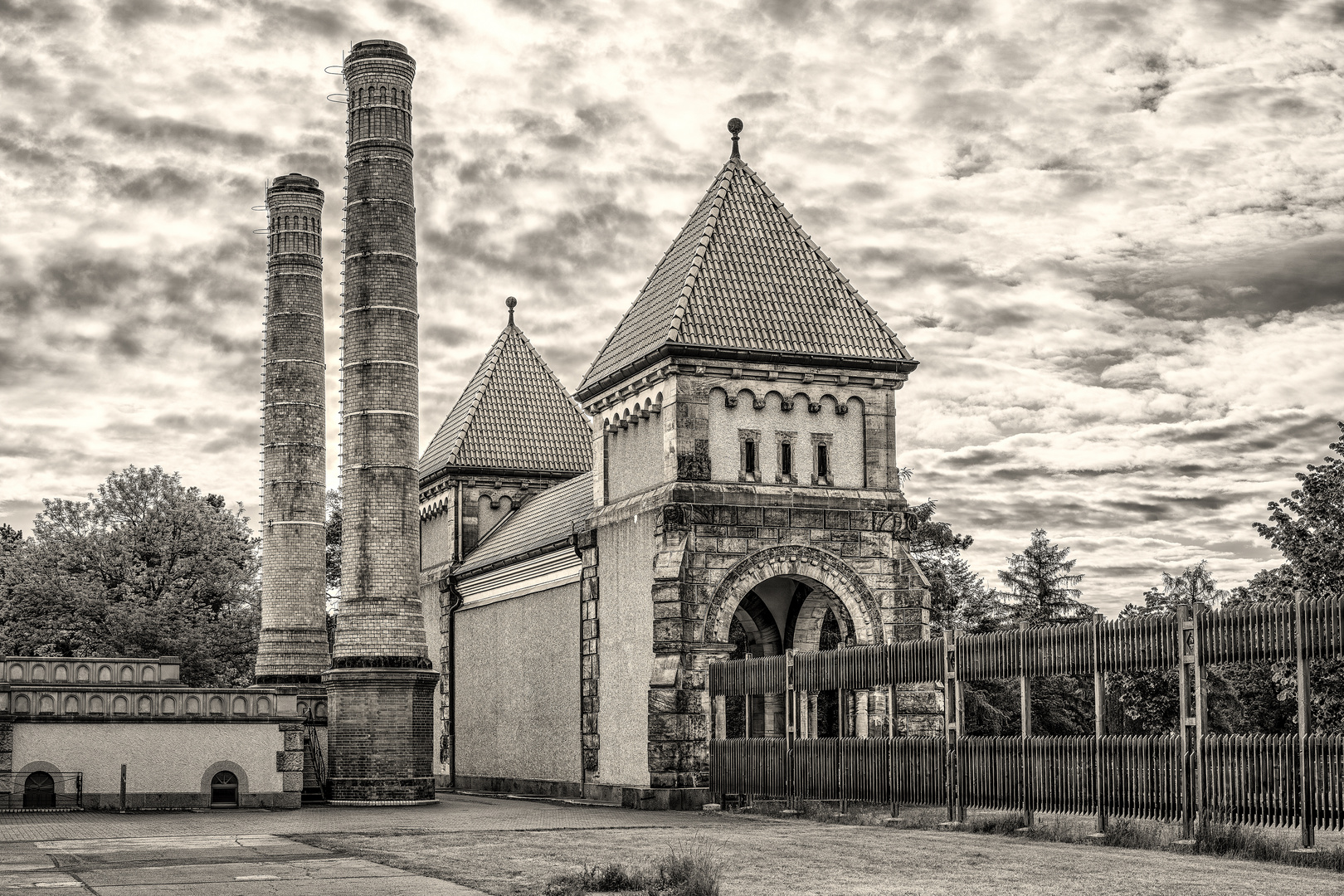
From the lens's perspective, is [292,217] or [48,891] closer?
[48,891]

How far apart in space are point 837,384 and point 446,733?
53.5 ft

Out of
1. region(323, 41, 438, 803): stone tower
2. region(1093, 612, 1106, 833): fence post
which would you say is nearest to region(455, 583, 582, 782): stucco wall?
region(323, 41, 438, 803): stone tower

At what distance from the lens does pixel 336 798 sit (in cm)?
3117

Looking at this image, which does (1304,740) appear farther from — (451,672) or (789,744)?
(451,672)

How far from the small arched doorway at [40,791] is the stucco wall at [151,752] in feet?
0.65

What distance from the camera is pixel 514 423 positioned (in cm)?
4331

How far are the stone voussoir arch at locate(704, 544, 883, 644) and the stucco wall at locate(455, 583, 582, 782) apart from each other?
483 centimetres

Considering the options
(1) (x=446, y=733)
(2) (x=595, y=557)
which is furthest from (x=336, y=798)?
(1) (x=446, y=733)

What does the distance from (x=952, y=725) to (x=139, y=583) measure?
40343mm

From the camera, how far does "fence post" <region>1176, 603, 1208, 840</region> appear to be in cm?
1811

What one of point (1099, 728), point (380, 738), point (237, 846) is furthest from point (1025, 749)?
point (380, 738)

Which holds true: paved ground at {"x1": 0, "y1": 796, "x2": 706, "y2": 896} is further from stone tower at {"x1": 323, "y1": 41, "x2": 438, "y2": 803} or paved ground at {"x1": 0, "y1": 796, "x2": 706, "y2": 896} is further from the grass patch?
stone tower at {"x1": 323, "y1": 41, "x2": 438, "y2": 803}

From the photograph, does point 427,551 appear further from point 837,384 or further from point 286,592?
A: point 837,384

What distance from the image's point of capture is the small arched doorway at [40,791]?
93.2 ft
